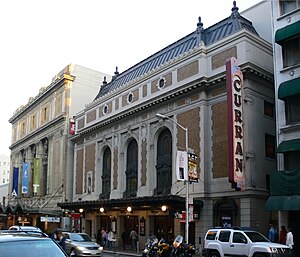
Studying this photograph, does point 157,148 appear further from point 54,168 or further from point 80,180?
point 54,168

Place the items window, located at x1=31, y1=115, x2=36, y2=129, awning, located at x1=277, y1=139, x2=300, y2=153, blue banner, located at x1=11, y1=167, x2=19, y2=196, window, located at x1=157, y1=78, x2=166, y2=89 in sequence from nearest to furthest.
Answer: awning, located at x1=277, y1=139, x2=300, y2=153, window, located at x1=157, y1=78, x2=166, y2=89, blue banner, located at x1=11, y1=167, x2=19, y2=196, window, located at x1=31, y1=115, x2=36, y2=129

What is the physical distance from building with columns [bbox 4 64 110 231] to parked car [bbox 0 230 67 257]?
130 feet

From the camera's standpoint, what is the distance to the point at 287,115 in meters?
24.8

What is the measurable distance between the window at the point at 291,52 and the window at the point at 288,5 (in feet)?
6.74

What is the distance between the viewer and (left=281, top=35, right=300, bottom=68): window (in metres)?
24.8

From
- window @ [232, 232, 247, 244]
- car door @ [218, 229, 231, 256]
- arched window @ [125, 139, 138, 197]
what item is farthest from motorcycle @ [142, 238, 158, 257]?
arched window @ [125, 139, 138, 197]

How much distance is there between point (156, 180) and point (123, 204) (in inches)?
134

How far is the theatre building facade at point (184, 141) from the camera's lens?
93.5 ft

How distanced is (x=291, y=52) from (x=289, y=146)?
578cm

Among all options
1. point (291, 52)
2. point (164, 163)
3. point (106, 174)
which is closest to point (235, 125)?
point (291, 52)

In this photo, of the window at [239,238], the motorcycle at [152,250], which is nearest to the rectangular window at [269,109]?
the window at [239,238]

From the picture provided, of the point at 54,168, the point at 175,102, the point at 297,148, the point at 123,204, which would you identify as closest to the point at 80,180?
Result: the point at 54,168

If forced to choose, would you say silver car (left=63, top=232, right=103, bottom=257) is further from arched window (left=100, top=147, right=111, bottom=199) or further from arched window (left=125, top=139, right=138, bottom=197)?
arched window (left=100, top=147, right=111, bottom=199)

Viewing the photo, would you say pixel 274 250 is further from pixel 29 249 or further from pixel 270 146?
pixel 270 146
